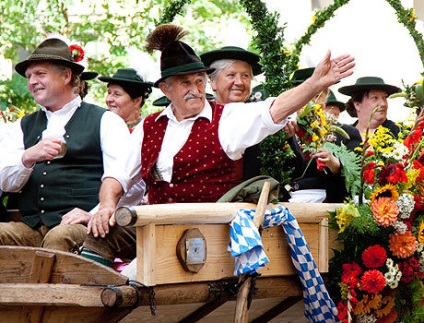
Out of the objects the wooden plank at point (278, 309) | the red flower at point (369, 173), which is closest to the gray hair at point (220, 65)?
the red flower at point (369, 173)

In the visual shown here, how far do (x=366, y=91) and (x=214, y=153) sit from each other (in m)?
3.19

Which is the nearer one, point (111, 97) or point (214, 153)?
point (214, 153)

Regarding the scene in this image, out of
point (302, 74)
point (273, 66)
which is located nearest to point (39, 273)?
point (273, 66)

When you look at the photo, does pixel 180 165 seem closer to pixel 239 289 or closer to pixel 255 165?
pixel 255 165

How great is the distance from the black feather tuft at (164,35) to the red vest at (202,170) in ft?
1.58

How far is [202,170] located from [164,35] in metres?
0.82

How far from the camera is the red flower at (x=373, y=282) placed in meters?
5.54

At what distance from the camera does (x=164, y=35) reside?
5855mm

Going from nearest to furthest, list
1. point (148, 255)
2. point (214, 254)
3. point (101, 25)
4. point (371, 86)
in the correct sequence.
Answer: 1. point (148, 255)
2. point (214, 254)
3. point (371, 86)
4. point (101, 25)

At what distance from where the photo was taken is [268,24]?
5.79m

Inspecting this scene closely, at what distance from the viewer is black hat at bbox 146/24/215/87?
226 inches

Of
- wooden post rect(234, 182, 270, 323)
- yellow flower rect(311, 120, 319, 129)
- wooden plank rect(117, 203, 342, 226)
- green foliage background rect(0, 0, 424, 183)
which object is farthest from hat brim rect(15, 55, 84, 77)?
green foliage background rect(0, 0, 424, 183)

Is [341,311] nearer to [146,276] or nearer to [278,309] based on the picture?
[278,309]

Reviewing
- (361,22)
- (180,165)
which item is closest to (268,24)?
(180,165)
